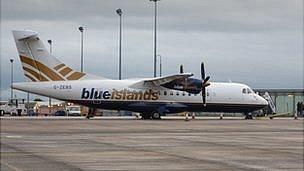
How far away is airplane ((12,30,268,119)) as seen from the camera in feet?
163

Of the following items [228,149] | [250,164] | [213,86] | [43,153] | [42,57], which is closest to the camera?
[250,164]

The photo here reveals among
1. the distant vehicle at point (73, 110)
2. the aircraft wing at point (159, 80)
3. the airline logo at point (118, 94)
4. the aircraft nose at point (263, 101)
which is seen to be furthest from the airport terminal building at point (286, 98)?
the airline logo at point (118, 94)

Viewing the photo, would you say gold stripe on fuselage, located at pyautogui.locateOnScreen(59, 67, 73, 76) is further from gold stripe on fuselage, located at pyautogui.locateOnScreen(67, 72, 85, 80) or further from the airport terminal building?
the airport terminal building

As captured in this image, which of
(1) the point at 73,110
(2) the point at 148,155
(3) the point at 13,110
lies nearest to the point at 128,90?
(2) the point at 148,155

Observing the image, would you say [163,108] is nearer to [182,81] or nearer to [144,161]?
[182,81]

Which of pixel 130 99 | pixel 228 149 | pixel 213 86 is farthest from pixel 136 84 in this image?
pixel 228 149

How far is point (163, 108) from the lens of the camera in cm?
5212

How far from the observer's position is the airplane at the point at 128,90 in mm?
49812

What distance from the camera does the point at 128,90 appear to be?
5131 cm

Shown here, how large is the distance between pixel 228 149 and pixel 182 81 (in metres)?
32.5

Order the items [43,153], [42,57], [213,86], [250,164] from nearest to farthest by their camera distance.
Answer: [250,164], [43,153], [42,57], [213,86]

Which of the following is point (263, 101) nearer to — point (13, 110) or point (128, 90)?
point (128, 90)

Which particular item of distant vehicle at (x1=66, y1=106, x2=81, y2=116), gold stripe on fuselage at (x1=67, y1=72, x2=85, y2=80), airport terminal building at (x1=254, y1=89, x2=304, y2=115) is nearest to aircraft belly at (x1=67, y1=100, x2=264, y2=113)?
gold stripe on fuselage at (x1=67, y1=72, x2=85, y2=80)

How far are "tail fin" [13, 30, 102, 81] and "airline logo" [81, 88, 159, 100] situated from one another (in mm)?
2184
